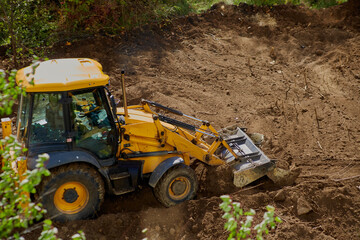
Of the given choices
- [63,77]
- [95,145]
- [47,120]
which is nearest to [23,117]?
[47,120]

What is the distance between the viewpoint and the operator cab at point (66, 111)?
5191mm

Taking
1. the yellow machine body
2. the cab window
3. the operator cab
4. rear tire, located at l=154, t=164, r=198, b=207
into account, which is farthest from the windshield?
rear tire, located at l=154, t=164, r=198, b=207

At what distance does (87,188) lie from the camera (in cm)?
565

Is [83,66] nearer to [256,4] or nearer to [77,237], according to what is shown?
[77,237]

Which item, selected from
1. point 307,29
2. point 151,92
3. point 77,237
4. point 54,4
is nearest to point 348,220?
point 77,237

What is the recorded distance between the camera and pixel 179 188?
6336 millimetres

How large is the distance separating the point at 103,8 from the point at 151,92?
3.79 metres

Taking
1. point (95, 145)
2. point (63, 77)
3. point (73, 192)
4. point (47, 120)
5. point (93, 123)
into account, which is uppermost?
point (63, 77)

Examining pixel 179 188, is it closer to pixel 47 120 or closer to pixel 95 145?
pixel 95 145

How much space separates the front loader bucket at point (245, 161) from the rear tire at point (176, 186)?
79 cm

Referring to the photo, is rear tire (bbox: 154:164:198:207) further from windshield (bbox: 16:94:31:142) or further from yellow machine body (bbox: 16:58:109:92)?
windshield (bbox: 16:94:31:142)

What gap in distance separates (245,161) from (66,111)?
10.6 ft

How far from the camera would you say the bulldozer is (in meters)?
5.28

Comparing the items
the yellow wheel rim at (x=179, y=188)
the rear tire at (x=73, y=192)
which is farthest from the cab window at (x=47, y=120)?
the yellow wheel rim at (x=179, y=188)
